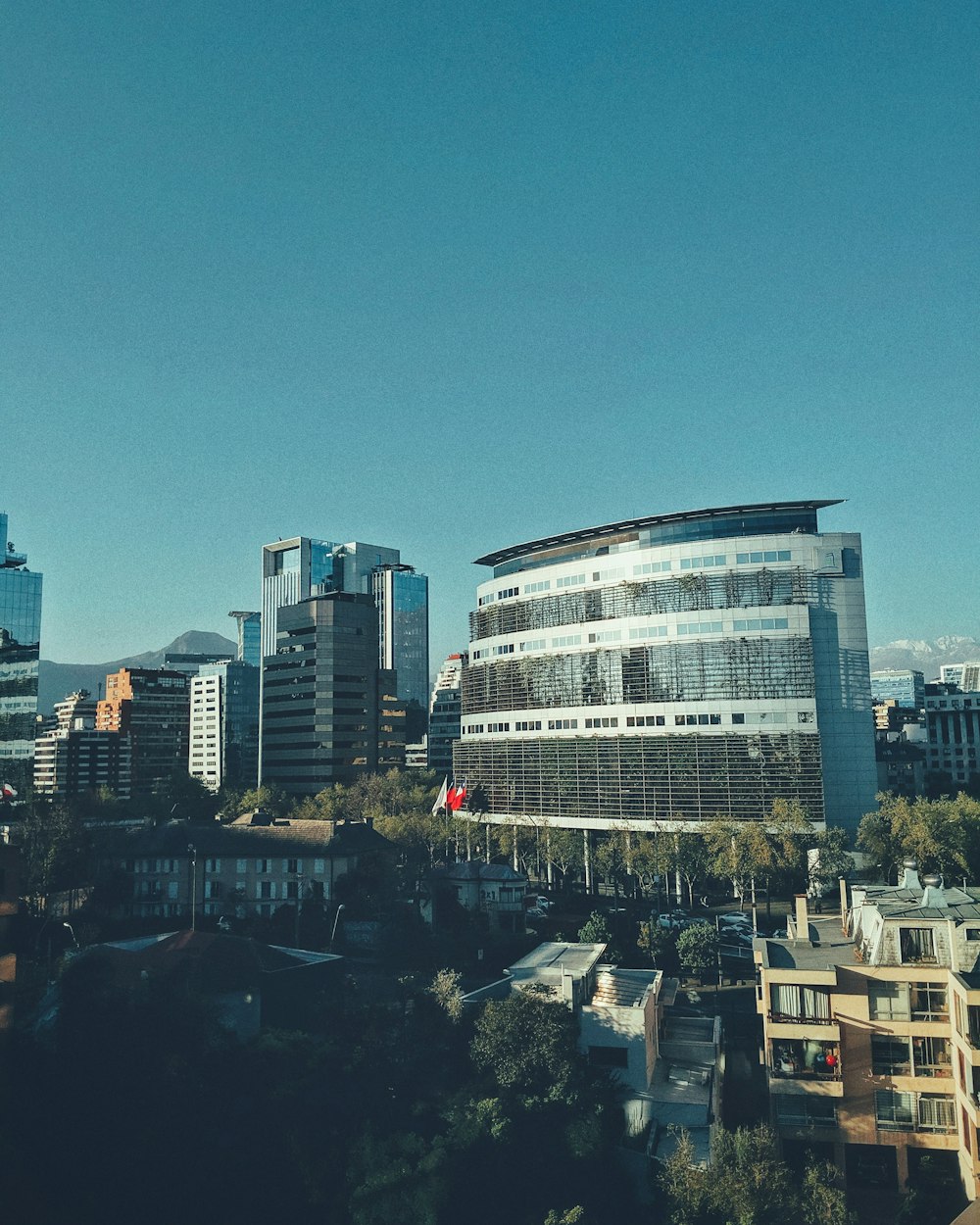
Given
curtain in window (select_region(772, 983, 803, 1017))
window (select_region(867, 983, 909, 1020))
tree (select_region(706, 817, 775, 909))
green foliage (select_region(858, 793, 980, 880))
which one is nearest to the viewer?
window (select_region(867, 983, 909, 1020))

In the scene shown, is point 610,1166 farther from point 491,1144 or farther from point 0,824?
point 0,824

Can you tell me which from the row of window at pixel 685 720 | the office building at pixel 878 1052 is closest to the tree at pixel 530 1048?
the office building at pixel 878 1052

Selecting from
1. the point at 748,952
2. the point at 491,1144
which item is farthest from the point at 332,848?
the point at 491,1144

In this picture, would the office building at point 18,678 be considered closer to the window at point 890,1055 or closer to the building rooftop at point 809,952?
the building rooftop at point 809,952

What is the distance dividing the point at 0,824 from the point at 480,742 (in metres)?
74.5

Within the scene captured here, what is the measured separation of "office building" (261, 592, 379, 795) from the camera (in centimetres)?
18962

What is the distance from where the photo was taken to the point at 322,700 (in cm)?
19075

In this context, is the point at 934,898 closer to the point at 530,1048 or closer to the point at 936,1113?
the point at 936,1113

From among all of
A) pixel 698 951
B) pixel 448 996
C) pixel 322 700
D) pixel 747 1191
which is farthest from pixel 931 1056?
pixel 322 700

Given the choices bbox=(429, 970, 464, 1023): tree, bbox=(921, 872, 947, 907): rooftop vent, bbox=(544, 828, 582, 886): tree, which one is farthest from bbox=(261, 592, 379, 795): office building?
bbox=(921, 872, 947, 907): rooftop vent

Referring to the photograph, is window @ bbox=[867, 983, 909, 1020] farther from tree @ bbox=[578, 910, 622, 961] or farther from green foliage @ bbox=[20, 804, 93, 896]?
green foliage @ bbox=[20, 804, 93, 896]

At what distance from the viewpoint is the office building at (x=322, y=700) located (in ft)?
622

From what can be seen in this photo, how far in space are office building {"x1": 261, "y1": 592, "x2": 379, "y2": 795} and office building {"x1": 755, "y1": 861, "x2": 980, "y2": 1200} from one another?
138641 millimetres

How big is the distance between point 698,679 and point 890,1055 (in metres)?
83.3
